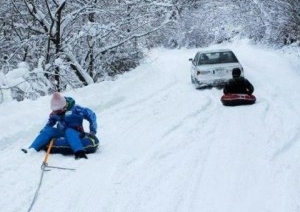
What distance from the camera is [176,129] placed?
374 inches

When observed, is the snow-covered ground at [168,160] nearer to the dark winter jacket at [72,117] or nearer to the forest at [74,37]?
the dark winter jacket at [72,117]

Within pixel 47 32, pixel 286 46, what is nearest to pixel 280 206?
pixel 47 32

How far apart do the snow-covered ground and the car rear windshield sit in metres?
3.63

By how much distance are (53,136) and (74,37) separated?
27.0 ft

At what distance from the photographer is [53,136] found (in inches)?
312

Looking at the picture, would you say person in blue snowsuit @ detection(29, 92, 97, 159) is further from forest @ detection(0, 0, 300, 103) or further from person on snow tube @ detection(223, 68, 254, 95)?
person on snow tube @ detection(223, 68, 254, 95)

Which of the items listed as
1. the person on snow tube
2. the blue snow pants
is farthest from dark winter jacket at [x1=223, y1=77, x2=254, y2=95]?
the blue snow pants

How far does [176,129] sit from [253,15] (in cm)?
2310

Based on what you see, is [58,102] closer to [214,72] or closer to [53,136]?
[53,136]

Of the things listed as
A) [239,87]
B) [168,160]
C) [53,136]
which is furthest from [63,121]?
[239,87]

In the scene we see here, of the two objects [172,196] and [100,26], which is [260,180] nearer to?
[172,196]

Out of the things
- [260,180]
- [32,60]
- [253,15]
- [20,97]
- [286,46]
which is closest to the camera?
[260,180]

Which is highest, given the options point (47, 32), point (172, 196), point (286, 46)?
point (47, 32)

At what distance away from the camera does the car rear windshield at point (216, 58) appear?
54.5 ft
